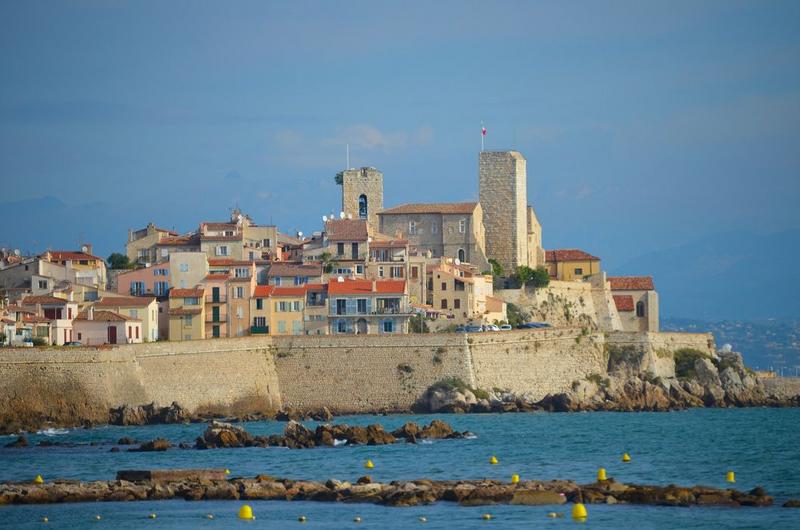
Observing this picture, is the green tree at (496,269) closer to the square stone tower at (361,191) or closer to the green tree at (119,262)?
the square stone tower at (361,191)

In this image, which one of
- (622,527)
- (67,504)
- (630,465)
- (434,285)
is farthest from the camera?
(434,285)

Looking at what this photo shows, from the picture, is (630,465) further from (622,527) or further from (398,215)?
(398,215)

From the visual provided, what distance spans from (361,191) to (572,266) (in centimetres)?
1274

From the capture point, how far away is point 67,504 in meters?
45.9

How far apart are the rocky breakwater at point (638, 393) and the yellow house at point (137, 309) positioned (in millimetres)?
12352

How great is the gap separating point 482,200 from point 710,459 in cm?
4049

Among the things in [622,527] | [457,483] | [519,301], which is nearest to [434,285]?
[519,301]

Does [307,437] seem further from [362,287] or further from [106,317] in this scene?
[362,287]

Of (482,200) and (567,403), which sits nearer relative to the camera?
(567,403)

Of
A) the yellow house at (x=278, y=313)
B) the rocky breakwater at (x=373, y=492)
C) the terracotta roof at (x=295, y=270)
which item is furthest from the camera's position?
the terracotta roof at (x=295, y=270)

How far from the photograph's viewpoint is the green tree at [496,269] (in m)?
93.2

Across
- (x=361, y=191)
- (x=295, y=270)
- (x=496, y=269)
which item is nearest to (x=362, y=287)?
(x=295, y=270)

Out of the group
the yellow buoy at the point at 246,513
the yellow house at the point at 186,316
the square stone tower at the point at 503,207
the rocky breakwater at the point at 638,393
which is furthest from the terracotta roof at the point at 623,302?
the yellow buoy at the point at 246,513

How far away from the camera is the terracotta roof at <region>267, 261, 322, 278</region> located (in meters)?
82.5
